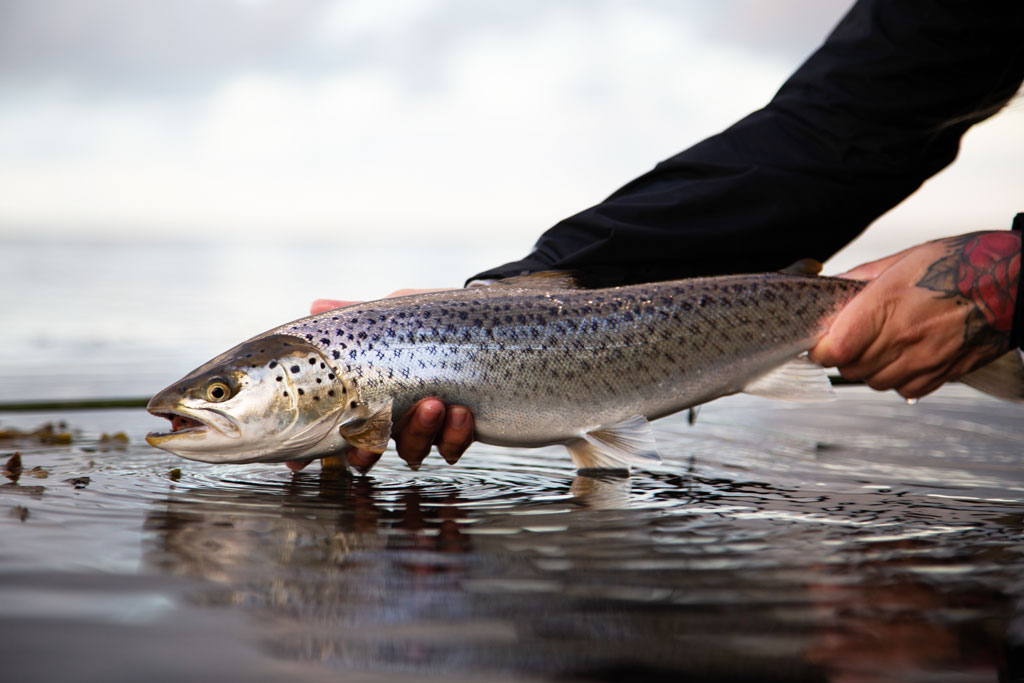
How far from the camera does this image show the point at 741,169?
476cm

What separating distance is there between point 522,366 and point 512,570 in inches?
54.0

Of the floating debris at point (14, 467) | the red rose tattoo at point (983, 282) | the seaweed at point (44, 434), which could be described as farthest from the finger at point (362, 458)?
the red rose tattoo at point (983, 282)

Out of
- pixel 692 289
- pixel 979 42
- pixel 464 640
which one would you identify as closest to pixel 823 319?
pixel 692 289

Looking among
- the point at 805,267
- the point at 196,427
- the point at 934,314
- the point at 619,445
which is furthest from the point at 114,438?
the point at 934,314

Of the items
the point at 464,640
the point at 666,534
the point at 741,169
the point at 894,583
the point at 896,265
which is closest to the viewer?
the point at 464,640

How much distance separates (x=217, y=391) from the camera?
12.7ft

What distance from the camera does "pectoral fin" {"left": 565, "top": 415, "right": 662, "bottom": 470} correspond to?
165 inches

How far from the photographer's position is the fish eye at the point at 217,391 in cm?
385

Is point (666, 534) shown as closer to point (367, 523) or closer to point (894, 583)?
point (894, 583)

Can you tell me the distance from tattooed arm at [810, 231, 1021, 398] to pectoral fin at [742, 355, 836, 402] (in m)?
0.17

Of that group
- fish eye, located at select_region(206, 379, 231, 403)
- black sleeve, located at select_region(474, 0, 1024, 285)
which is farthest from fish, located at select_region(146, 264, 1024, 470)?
black sleeve, located at select_region(474, 0, 1024, 285)

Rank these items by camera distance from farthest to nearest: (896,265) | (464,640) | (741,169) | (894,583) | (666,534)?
(741,169), (896,265), (666,534), (894,583), (464,640)

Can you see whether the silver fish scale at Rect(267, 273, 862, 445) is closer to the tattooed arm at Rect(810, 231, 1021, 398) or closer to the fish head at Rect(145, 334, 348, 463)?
the fish head at Rect(145, 334, 348, 463)

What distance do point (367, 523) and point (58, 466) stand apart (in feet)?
5.57
